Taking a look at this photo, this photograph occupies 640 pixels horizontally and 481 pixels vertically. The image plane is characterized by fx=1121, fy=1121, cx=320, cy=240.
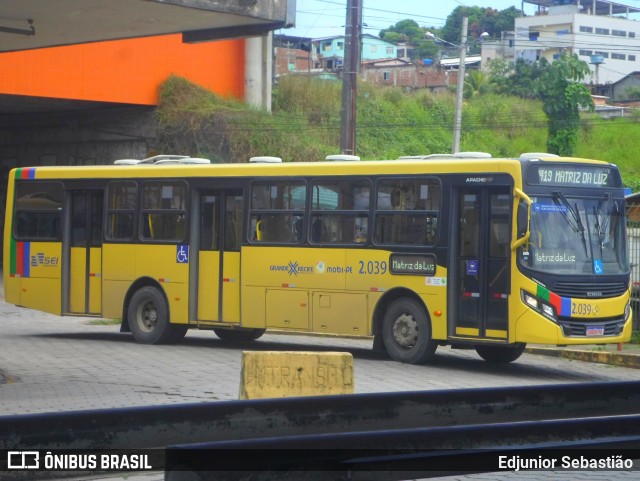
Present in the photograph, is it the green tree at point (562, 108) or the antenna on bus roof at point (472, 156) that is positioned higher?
the green tree at point (562, 108)

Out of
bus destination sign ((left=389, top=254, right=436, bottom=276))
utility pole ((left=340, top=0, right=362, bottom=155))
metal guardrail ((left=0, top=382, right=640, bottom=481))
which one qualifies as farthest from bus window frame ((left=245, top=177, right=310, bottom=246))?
metal guardrail ((left=0, top=382, right=640, bottom=481))

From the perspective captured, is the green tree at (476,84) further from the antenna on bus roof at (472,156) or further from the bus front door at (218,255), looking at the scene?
the antenna on bus roof at (472,156)

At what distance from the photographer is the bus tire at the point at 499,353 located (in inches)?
641

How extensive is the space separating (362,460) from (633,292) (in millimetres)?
15509

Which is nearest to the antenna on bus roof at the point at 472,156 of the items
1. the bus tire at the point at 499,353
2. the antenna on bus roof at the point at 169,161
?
the bus tire at the point at 499,353

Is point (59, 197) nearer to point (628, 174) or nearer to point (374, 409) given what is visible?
point (374, 409)

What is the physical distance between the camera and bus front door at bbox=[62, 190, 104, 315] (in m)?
19.6

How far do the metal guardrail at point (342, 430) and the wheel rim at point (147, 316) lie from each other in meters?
13.9

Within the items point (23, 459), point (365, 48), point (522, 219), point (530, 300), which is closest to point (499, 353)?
point (530, 300)

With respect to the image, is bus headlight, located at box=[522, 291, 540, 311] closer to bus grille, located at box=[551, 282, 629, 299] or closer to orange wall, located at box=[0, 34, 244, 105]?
bus grille, located at box=[551, 282, 629, 299]

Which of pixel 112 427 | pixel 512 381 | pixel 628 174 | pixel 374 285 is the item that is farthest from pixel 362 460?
pixel 628 174

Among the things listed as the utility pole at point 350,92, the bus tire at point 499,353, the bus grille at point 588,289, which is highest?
the utility pole at point 350,92

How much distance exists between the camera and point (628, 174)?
54625 millimetres

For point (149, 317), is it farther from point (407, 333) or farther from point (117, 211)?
point (407, 333)
